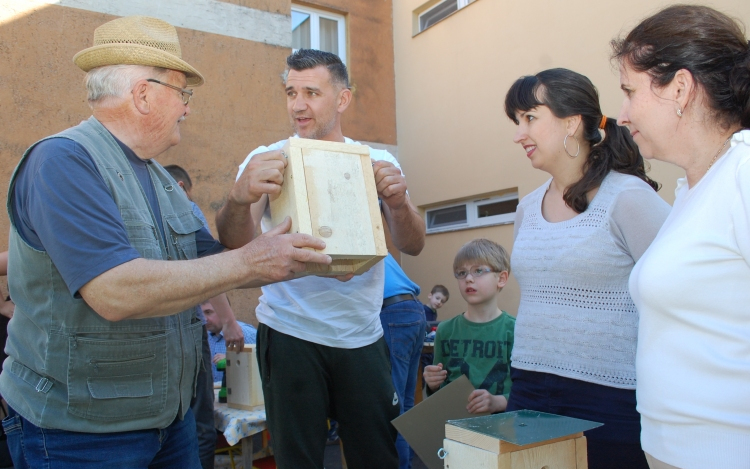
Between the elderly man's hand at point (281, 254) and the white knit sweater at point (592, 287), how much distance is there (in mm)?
806

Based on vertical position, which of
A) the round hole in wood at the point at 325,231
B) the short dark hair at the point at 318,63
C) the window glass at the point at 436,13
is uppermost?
the window glass at the point at 436,13

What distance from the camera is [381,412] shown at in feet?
7.64

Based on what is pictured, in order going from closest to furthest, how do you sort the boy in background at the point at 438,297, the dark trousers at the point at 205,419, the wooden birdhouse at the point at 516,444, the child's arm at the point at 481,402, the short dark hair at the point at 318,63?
the wooden birdhouse at the point at 516,444
the child's arm at the point at 481,402
the short dark hair at the point at 318,63
the dark trousers at the point at 205,419
the boy in background at the point at 438,297

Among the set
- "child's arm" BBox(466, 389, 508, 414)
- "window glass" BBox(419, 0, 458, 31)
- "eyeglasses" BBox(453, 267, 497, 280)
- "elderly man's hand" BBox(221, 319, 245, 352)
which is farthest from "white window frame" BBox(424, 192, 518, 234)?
"child's arm" BBox(466, 389, 508, 414)

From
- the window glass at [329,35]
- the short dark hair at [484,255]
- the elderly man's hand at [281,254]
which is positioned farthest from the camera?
the window glass at [329,35]

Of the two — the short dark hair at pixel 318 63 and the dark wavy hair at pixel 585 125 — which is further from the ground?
the short dark hair at pixel 318 63

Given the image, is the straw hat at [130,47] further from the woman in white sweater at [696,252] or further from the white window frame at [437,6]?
the white window frame at [437,6]

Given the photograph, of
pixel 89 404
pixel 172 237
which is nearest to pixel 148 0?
pixel 172 237

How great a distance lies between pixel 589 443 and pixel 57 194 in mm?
1702

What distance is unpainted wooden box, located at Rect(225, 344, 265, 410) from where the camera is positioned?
363 centimetres

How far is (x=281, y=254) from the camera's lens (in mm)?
1683

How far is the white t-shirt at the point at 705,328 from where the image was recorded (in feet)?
4.02

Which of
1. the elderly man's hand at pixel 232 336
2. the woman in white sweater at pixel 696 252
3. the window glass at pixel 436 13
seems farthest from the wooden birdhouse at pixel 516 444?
the window glass at pixel 436 13

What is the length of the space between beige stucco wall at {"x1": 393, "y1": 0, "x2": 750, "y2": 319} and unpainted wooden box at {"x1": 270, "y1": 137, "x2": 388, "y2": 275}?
5.08 meters
